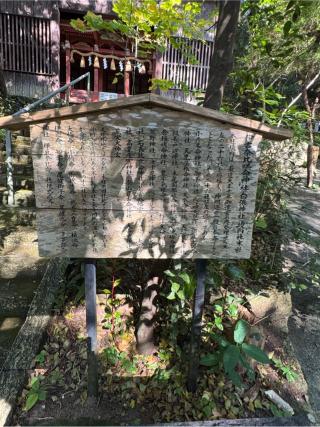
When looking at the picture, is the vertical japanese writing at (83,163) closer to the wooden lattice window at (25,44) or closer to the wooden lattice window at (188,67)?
the wooden lattice window at (188,67)

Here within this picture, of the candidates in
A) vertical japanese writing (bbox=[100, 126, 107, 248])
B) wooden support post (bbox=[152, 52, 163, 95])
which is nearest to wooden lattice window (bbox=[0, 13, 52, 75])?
wooden support post (bbox=[152, 52, 163, 95])

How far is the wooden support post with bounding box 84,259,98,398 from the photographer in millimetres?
2100

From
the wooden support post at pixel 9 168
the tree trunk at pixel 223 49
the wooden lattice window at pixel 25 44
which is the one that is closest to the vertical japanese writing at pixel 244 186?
the tree trunk at pixel 223 49

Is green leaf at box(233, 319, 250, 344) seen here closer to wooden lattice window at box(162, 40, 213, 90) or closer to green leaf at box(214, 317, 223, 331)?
green leaf at box(214, 317, 223, 331)

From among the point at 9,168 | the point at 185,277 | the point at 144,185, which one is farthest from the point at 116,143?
the point at 9,168

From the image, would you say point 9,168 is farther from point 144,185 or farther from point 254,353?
point 254,353

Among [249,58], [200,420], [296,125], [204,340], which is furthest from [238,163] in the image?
[249,58]

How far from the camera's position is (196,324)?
86.7 inches

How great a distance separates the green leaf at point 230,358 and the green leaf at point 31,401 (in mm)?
1293

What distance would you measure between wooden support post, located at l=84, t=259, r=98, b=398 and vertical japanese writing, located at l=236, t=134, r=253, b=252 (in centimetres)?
93

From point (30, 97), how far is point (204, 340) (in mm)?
9584

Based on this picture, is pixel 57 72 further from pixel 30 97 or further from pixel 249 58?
pixel 249 58

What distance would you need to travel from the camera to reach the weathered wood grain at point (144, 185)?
69.9 inches

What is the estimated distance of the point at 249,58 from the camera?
5.71 metres
